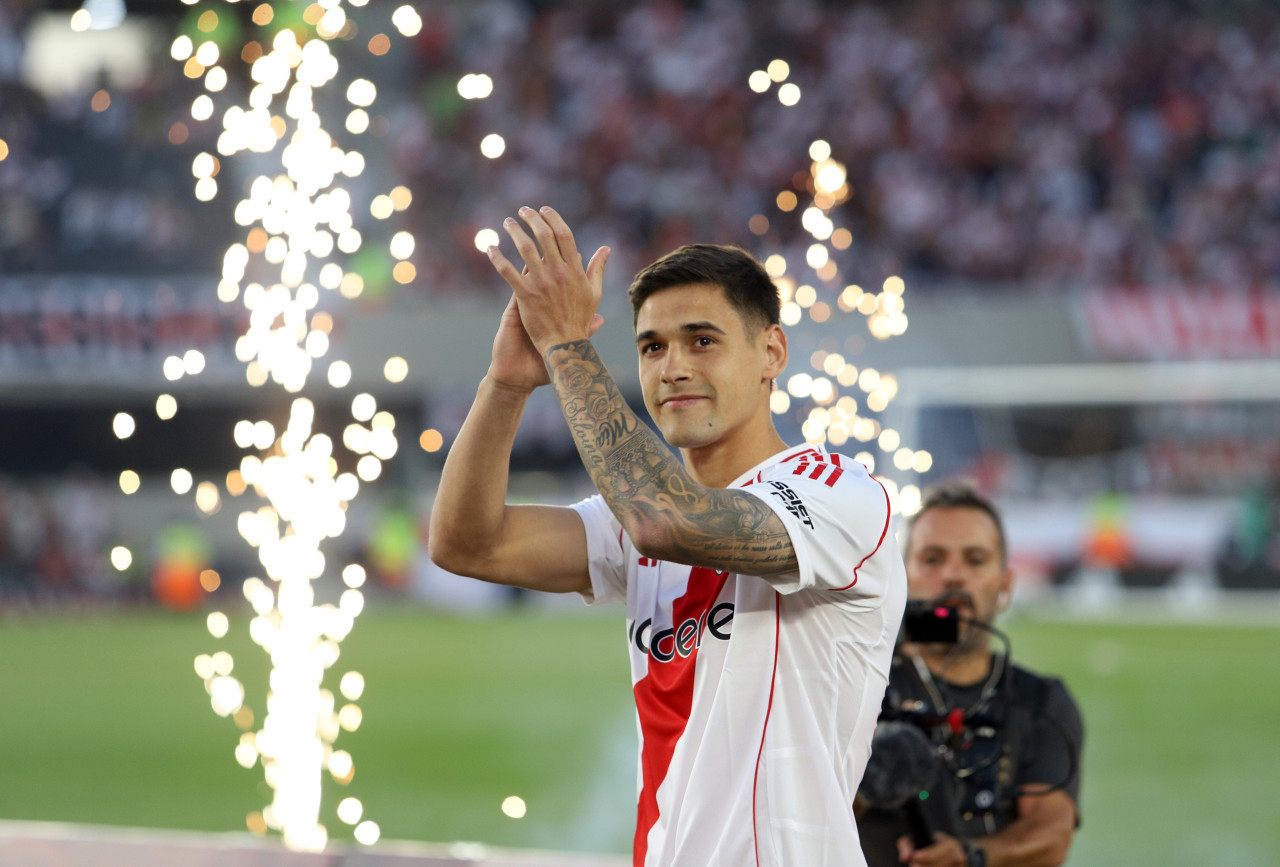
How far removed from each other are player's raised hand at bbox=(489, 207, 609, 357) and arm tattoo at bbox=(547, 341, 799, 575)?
1.7 inches

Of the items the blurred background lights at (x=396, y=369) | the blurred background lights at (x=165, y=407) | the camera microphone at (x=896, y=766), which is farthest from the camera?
the blurred background lights at (x=396, y=369)

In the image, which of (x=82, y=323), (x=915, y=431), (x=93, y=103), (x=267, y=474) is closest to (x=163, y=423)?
(x=82, y=323)

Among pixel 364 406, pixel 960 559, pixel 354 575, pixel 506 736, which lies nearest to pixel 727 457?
pixel 960 559

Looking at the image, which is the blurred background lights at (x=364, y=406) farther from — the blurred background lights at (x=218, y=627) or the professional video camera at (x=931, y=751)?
the professional video camera at (x=931, y=751)

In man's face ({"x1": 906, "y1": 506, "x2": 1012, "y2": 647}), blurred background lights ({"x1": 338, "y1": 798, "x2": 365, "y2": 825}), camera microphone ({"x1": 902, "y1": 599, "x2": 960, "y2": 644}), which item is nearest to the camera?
camera microphone ({"x1": 902, "y1": 599, "x2": 960, "y2": 644})

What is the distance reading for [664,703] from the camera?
195 centimetres

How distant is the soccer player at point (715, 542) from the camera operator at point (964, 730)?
0.57m

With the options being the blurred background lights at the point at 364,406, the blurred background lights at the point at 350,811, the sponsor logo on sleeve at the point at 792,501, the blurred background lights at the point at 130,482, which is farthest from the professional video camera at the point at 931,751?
the blurred background lights at the point at 130,482

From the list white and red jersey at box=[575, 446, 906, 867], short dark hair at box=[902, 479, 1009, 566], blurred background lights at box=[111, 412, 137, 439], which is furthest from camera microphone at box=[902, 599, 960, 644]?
blurred background lights at box=[111, 412, 137, 439]

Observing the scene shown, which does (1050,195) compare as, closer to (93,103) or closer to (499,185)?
(499,185)

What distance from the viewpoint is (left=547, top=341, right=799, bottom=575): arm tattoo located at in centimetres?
174

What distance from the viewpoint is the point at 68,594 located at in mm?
17906

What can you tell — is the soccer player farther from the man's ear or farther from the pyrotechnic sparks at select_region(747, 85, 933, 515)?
the pyrotechnic sparks at select_region(747, 85, 933, 515)

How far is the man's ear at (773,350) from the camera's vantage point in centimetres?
205
